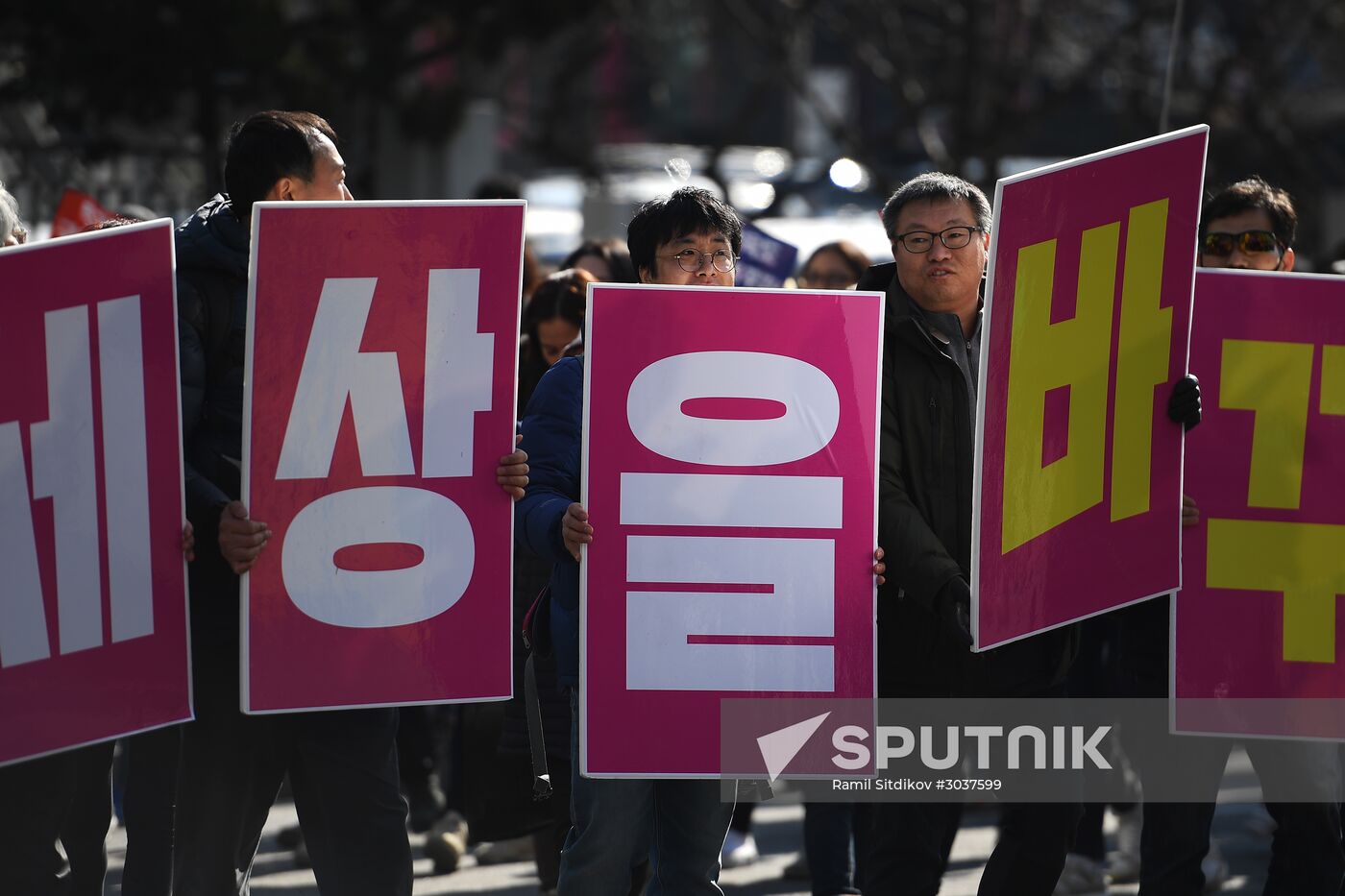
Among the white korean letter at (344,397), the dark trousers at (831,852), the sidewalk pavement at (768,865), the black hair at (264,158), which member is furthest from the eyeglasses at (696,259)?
the sidewalk pavement at (768,865)

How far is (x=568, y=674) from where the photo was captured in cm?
420

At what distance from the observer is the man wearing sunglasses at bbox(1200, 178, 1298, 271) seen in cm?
514

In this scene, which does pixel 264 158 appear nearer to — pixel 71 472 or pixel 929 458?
pixel 71 472

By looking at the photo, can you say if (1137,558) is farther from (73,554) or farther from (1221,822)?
(1221,822)

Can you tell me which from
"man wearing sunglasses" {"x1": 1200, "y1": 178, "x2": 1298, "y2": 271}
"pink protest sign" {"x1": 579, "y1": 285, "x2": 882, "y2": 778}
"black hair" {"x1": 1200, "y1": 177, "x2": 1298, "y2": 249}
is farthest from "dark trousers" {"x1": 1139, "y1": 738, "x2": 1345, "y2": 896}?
"black hair" {"x1": 1200, "y1": 177, "x2": 1298, "y2": 249}

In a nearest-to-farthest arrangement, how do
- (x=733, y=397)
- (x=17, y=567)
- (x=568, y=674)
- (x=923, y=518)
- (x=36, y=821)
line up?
(x=17, y=567)
(x=36, y=821)
(x=733, y=397)
(x=568, y=674)
(x=923, y=518)

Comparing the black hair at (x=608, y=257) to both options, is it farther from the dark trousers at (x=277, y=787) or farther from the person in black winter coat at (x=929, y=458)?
the dark trousers at (x=277, y=787)

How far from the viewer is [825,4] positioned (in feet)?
61.1

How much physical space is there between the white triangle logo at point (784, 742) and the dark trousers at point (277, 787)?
0.82 metres

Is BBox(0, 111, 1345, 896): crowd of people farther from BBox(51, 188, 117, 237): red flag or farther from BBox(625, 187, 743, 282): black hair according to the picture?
BBox(51, 188, 117, 237): red flag

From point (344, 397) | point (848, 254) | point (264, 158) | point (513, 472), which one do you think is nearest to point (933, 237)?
point (513, 472)

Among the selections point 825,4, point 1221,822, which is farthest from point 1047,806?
point 825,4

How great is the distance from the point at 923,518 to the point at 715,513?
528 millimetres

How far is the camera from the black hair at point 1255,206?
5.15 metres
